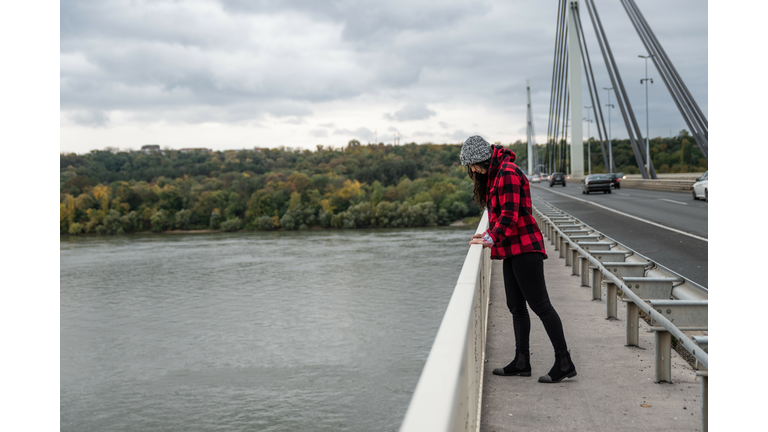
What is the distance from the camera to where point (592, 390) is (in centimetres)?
361

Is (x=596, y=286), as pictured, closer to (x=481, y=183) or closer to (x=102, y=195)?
(x=481, y=183)

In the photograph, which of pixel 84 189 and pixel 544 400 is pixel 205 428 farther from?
pixel 84 189

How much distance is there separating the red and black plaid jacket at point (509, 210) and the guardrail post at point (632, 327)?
1274 millimetres

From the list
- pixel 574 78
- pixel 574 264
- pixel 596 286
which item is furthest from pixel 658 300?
pixel 574 78

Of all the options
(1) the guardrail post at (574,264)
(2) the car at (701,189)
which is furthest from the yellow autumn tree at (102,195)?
(1) the guardrail post at (574,264)

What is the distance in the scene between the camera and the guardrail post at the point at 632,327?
4.43 m

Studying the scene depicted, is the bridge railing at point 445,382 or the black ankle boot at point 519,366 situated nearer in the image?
the bridge railing at point 445,382

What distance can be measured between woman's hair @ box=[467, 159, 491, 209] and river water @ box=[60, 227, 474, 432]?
2593 centimetres

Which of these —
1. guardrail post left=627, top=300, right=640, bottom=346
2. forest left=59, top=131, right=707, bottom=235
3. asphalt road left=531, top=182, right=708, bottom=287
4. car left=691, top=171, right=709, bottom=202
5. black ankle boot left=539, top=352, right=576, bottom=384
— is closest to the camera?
black ankle boot left=539, top=352, right=576, bottom=384

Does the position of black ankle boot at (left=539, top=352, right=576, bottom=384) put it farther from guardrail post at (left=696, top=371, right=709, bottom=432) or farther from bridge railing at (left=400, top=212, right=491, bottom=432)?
bridge railing at (left=400, top=212, right=491, bottom=432)

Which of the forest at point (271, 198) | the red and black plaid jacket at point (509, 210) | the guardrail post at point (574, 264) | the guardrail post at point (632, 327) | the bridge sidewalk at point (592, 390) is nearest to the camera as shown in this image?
the bridge sidewalk at point (592, 390)

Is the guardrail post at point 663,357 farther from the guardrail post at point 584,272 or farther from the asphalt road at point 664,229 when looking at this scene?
the asphalt road at point 664,229

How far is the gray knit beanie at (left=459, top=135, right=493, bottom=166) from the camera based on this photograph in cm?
355

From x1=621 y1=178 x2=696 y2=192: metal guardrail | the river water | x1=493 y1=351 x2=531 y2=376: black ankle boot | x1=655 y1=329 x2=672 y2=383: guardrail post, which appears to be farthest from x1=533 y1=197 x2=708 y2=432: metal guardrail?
x1=621 y1=178 x2=696 y2=192: metal guardrail
